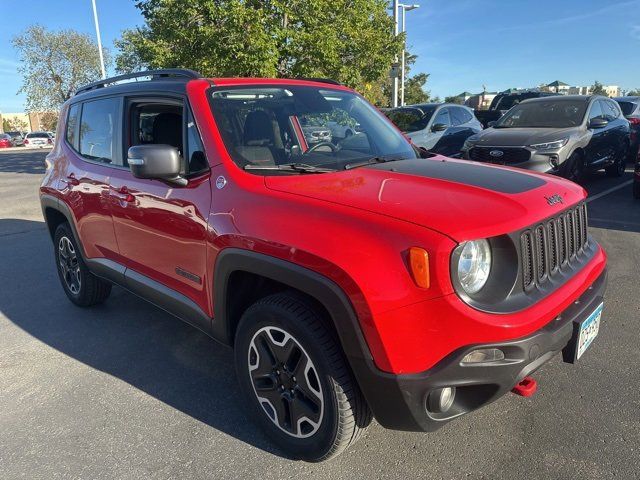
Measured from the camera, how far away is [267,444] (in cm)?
259

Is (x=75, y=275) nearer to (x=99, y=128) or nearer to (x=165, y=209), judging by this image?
(x=99, y=128)

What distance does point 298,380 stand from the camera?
234 centimetres

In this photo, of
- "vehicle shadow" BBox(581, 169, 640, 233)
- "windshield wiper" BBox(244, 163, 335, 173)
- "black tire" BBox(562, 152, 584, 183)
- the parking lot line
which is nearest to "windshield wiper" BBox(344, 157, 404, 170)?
"windshield wiper" BBox(244, 163, 335, 173)

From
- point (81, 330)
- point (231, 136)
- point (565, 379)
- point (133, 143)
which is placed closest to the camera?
point (231, 136)

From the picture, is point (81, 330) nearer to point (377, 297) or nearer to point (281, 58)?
point (377, 297)

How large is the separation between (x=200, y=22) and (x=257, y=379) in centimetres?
1070

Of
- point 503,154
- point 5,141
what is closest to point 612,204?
point 503,154

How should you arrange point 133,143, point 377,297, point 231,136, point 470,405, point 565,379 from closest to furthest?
point 377,297
point 470,405
point 231,136
point 565,379
point 133,143

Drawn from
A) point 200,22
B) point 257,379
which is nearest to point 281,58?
point 200,22

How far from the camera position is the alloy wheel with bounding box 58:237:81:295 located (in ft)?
14.6

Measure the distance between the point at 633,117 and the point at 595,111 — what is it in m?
4.34

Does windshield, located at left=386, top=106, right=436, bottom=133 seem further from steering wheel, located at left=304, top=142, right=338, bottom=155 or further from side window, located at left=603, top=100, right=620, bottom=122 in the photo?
steering wheel, located at left=304, top=142, right=338, bottom=155

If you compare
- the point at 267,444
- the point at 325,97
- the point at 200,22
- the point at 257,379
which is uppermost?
the point at 200,22

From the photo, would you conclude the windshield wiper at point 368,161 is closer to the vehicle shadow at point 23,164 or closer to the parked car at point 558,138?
the parked car at point 558,138
